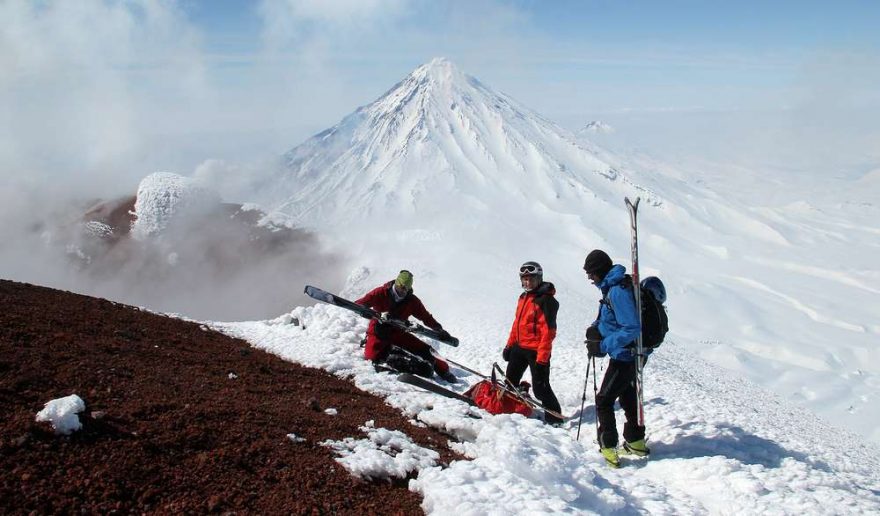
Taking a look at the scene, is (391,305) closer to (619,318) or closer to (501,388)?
(501,388)

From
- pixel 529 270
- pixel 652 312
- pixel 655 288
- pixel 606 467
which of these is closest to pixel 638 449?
pixel 606 467

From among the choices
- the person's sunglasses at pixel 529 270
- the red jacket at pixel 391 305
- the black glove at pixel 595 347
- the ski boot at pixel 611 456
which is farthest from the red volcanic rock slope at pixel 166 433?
the person's sunglasses at pixel 529 270

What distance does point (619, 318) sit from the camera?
224 inches

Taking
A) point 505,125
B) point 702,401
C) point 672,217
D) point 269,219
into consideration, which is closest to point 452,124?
point 505,125

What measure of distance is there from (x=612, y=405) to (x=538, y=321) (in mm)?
1630

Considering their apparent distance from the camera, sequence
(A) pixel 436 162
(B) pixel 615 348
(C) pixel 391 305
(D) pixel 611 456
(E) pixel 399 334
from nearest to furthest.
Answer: (D) pixel 611 456
(B) pixel 615 348
(C) pixel 391 305
(E) pixel 399 334
(A) pixel 436 162

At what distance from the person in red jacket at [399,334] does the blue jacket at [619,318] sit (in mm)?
3248

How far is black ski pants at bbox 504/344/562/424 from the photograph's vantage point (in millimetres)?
7250

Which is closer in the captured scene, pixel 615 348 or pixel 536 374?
pixel 615 348

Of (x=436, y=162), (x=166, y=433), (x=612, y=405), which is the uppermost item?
(x=436, y=162)

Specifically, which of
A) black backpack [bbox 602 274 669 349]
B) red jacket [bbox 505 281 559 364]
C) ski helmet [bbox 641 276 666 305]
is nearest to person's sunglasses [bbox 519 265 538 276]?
red jacket [bbox 505 281 559 364]

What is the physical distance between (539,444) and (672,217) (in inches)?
2794

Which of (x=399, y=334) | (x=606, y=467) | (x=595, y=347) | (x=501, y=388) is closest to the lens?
(x=606, y=467)

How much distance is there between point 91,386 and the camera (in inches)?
180
